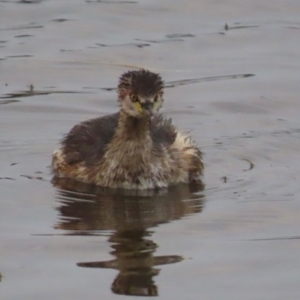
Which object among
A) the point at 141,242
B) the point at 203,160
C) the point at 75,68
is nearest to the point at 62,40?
the point at 75,68

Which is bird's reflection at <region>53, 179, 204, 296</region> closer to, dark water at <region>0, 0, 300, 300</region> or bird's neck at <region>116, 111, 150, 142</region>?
dark water at <region>0, 0, 300, 300</region>

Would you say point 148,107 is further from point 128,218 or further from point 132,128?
point 128,218

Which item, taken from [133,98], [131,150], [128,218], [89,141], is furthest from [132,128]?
[128,218]

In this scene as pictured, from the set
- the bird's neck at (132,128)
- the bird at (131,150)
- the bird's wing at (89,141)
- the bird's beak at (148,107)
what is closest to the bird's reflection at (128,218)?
the bird at (131,150)

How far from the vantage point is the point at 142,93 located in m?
11.5

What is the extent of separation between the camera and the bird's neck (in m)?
12.0

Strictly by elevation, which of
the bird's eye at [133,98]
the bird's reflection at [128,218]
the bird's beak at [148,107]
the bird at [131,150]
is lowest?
the bird's reflection at [128,218]

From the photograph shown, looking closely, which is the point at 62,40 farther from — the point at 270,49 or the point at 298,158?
the point at 298,158

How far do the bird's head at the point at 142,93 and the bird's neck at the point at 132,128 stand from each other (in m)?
0.23

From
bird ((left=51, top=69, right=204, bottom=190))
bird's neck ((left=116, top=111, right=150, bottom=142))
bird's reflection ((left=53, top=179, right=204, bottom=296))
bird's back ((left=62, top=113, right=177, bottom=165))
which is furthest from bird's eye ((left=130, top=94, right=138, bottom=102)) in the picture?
bird's reflection ((left=53, top=179, right=204, bottom=296))

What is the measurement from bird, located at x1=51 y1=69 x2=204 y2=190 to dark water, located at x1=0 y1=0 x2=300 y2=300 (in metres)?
0.18

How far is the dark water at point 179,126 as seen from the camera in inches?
365

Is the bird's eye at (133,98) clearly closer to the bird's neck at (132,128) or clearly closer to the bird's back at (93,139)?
the bird's neck at (132,128)

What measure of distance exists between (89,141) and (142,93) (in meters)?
1.21
